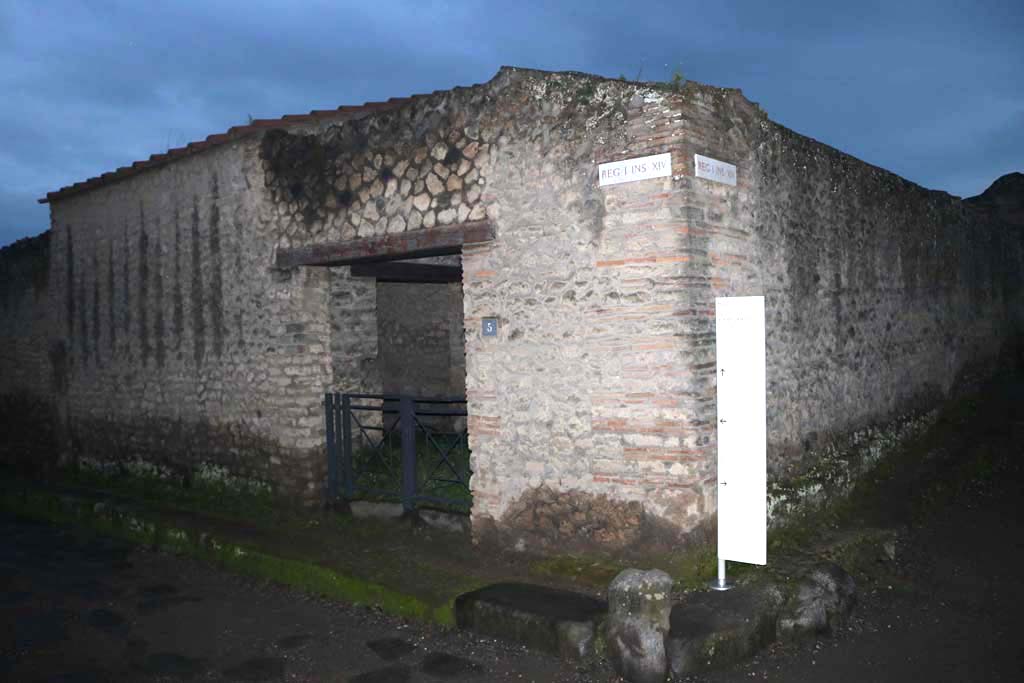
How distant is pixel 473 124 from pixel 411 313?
5.34 metres

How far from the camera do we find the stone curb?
567 cm

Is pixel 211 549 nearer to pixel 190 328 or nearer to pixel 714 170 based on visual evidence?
pixel 190 328

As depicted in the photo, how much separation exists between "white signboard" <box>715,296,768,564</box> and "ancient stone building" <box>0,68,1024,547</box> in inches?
11.1

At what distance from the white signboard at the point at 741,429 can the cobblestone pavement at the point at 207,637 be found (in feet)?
4.03

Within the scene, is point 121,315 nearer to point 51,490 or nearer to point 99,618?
point 51,490

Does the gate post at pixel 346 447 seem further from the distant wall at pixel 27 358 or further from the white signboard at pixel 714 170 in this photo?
the distant wall at pixel 27 358

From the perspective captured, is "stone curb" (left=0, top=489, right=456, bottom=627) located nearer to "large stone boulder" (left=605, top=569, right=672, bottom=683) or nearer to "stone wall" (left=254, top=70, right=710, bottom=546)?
"stone wall" (left=254, top=70, right=710, bottom=546)

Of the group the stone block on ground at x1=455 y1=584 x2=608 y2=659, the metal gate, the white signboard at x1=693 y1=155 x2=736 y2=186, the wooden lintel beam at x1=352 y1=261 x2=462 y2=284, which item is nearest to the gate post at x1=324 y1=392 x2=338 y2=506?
the metal gate

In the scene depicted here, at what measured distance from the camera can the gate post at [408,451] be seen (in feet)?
23.6

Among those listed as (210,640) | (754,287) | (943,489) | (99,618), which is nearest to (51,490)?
(99,618)

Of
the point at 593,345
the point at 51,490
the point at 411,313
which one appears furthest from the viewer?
the point at 411,313

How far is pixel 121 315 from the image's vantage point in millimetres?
10062

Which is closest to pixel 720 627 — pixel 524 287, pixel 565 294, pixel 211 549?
pixel 565 294

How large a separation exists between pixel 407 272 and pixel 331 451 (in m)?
2.30
